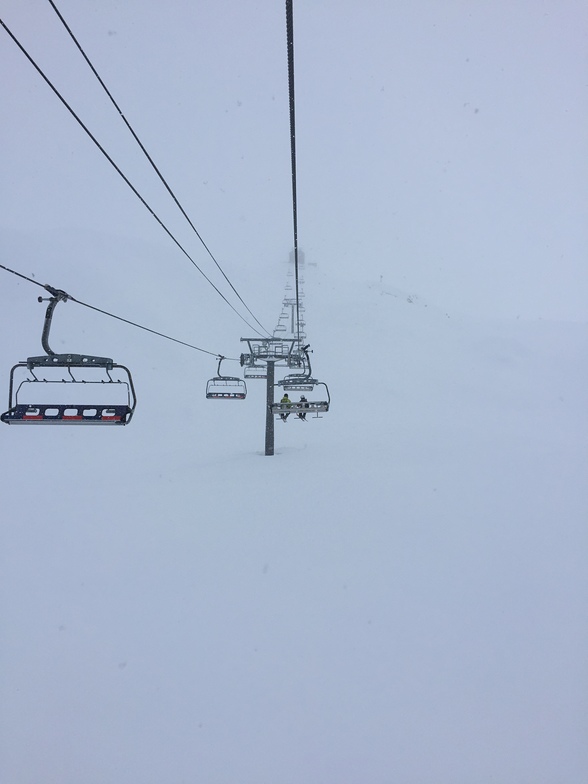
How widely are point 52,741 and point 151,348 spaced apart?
106 ft

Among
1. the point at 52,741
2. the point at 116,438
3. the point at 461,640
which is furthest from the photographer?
the point at 116,438

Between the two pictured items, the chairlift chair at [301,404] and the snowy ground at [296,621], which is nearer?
the snowy ground at [296,621]

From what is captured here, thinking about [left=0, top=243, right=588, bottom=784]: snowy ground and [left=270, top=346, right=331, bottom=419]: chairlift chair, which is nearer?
[left=0, top=243, right=588, bottom=784]: snowy ground

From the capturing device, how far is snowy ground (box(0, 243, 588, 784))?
3.87 metres

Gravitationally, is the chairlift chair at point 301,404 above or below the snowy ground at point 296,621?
above

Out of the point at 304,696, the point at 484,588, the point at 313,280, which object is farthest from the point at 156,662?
the point at 313,280

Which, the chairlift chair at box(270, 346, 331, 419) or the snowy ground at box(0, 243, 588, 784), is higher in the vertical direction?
the chairlift chair at box(270, 346, 331, 419)

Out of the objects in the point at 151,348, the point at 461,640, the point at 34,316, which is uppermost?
the point at 34,316

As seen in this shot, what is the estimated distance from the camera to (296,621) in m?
5.54

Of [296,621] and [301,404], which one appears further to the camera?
[301,404]

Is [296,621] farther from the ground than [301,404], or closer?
closer

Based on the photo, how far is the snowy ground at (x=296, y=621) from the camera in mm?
3871

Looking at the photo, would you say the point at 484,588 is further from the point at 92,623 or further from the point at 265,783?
the point at 92,623

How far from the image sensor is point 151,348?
33.6 m
